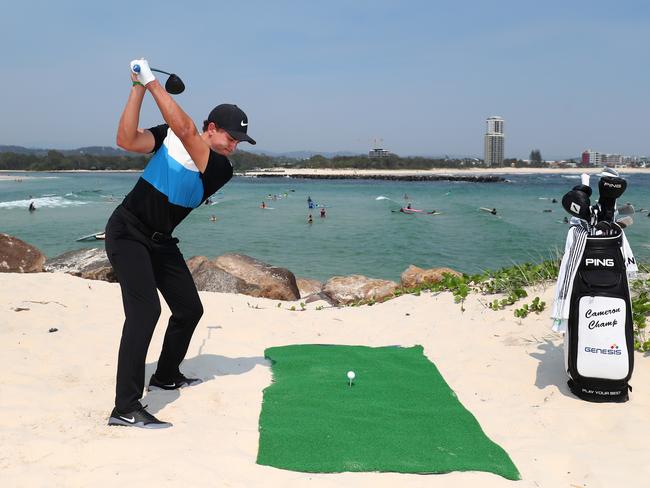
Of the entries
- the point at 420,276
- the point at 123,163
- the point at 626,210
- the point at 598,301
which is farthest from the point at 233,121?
the point at 123,163

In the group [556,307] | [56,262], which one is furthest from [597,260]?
[56,262]

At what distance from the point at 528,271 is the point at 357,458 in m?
4.93

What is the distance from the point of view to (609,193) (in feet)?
14.8

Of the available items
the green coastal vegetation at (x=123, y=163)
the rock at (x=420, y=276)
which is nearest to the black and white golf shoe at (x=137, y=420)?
the rock at (x=420, y=276)

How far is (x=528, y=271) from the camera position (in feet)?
25.4

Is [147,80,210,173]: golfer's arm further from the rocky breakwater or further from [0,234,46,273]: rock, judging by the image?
[0,234,46,273]: rock

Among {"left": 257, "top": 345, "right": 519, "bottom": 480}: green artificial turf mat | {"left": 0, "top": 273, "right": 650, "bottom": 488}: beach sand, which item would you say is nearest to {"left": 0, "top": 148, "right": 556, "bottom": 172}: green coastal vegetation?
{"left": 0, "top": 273, "right": 650, "bottom": 488}: beach sand

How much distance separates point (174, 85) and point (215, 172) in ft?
2.00

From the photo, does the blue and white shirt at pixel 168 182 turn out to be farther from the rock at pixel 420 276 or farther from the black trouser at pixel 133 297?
the rock at pixel 420 276

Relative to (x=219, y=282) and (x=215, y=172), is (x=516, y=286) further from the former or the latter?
(x=219, y=282)

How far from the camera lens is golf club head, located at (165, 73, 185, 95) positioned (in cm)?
383

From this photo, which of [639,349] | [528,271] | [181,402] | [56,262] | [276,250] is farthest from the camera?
[276,250]

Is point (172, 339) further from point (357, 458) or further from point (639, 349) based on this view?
point (639, 349)

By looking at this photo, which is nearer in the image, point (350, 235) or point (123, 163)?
point (350, 235)
